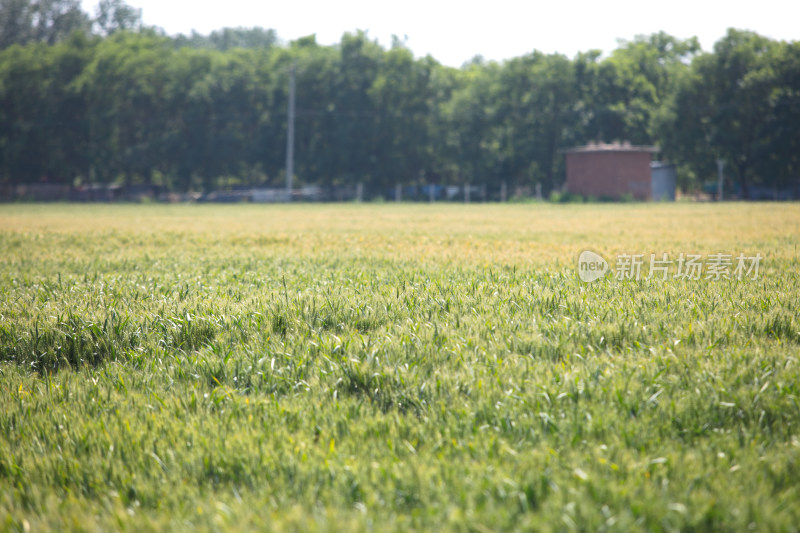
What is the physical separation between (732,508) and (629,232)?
12.7 meters

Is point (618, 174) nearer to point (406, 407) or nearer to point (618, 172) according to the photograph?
point (618, 172)

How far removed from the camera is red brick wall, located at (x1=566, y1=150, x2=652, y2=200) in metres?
49.4

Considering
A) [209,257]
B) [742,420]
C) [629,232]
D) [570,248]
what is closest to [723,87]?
[629,232]

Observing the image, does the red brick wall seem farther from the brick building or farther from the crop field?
the crop field

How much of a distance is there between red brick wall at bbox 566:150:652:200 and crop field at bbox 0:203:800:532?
1798 inches

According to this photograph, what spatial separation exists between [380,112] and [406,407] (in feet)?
203

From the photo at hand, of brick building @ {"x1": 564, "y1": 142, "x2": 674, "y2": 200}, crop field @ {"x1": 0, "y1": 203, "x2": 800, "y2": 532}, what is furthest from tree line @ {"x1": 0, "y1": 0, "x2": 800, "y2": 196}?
crop field @ {"x1": 0, "y1": 203, "x2": 800, "y2": 532}

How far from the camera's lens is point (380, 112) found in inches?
2472

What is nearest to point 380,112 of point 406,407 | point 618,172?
point 618,172

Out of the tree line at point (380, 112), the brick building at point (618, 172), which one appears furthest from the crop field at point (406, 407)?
the tree line at point (380, 112)

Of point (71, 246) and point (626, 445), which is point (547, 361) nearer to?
point (626, 445)

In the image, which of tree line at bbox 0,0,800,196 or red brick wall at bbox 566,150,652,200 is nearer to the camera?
red brick wall at bbox 566,150,652,200

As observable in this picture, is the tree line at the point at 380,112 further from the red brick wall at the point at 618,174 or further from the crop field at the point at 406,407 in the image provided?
the crop field at the point at 406,407

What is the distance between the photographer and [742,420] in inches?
115
